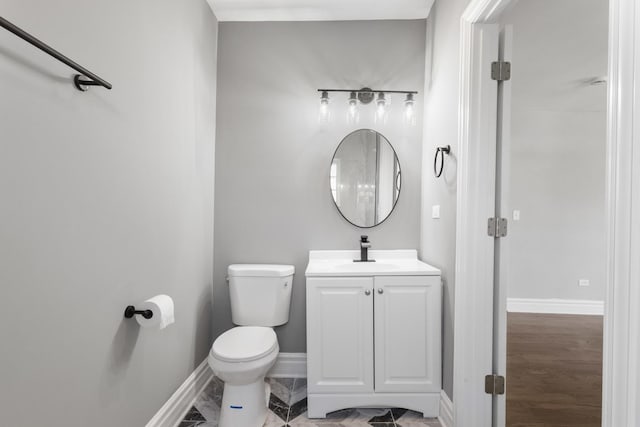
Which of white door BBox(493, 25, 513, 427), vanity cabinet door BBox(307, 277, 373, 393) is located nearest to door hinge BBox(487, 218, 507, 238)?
white door BBox(493, 25, 513, 427)

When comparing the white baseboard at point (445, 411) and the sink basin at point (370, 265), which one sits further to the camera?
the sink basin at point (370, 265)

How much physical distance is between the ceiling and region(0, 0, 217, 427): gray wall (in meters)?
0.47

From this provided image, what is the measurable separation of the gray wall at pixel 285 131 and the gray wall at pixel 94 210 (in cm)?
46

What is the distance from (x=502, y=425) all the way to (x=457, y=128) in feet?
4.83

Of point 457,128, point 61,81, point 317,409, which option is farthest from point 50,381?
point 457,128

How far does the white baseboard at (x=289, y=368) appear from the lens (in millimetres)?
2250

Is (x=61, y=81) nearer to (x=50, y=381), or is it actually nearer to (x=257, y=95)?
(x=50, y=381)

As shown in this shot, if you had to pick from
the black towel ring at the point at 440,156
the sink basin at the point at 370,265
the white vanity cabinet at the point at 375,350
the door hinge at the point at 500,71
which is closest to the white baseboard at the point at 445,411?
the white vanity cabinet at the point at 375,350

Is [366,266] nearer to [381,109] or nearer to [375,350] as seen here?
[375,350]

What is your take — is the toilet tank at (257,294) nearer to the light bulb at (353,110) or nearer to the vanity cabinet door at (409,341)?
the vanity cabinet door at (409,341)

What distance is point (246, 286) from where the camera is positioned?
2.08 m

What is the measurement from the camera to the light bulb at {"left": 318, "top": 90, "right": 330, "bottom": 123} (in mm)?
2256

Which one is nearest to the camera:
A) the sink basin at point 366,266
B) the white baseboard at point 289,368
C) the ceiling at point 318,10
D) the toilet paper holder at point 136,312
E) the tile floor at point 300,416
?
the toilet paper holder at point 136,312

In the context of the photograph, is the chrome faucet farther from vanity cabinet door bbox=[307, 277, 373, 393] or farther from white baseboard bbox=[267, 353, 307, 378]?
white baseboard bbox=[267, 353, 307, 378]
